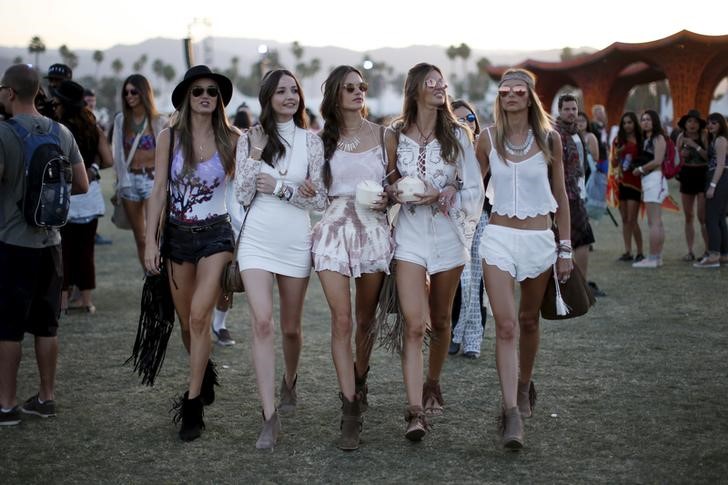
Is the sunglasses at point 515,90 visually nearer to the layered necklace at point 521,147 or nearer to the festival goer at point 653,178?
the layered necklace at point 521,147

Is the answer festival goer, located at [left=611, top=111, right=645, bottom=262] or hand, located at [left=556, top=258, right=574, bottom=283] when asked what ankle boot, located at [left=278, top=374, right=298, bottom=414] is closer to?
hand, located at [left=556, top=258, right=574, bottom=283]

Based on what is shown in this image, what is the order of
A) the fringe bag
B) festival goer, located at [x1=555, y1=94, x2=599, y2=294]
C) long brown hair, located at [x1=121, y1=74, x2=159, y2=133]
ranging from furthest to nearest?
long brown hair, located at [x1=121, y1=74, x2=159, y2=133], festival goer, located at [x1=555, y1=94, x2=599, y2=294], the fringe bag

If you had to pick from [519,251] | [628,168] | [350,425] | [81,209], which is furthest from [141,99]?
[628,168]

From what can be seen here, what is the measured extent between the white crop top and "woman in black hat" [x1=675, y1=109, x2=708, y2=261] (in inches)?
308

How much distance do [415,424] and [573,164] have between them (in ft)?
12.9

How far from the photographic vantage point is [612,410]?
5270 millimetres

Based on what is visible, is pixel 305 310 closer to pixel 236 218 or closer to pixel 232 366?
pixel 232 366

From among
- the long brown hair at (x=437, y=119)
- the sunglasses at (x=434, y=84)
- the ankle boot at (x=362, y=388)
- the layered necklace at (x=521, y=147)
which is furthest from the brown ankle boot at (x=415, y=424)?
the sunglasses at (x=434, y=84)

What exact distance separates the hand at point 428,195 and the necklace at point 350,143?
1.66 feet

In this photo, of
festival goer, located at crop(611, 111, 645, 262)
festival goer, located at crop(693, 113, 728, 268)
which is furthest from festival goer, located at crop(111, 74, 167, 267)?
festival goer, located at crop(693, 113, 728, 268)

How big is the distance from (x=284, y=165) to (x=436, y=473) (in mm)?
2002

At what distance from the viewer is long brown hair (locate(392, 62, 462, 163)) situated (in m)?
4.95

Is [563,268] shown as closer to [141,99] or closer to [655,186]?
[141,99]

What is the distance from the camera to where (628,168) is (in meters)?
11.5
